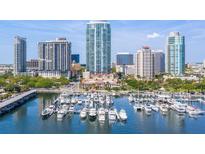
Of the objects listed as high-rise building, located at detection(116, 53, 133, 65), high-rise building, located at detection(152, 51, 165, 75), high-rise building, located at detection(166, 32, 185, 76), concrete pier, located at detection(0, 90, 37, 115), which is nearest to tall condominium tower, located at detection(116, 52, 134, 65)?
high-rise building, located at detection(116, 53, 133, 65)

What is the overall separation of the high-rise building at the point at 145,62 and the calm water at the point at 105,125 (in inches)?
277

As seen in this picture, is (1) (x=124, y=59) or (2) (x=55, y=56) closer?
(2) (x=55, y=56)

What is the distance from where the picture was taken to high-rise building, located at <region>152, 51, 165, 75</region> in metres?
14.2

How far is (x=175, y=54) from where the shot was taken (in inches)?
542

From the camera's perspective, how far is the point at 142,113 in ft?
22.2

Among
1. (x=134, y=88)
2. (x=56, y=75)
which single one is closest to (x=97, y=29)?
(x=56, y=75)

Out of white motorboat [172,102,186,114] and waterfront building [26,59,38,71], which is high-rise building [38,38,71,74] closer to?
waterfront building [26,59,38,71]

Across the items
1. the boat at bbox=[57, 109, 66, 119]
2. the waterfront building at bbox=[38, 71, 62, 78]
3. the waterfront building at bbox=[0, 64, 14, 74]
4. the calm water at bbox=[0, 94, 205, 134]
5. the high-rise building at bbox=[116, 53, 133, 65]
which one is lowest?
the calm water at bbox=[0, 94, 205, 134]

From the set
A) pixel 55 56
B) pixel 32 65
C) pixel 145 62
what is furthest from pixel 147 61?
pixel 32 65

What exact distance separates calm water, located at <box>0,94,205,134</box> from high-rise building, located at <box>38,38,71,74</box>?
26.8 feet

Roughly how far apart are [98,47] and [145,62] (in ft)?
5.48

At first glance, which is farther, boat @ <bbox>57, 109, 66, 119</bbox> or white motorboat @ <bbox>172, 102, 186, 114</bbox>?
white motorboat @ <bbox>172, 102, 186, 114</bbox>

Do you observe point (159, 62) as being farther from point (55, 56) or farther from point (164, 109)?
point (164, 109)

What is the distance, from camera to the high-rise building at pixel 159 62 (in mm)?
14203
